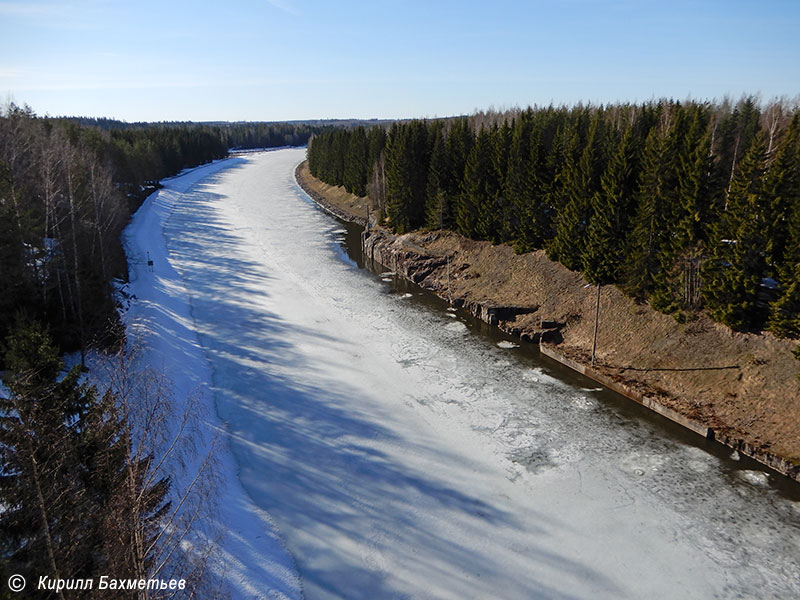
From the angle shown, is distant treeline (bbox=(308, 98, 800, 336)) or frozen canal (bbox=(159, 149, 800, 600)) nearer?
frozen canal (bbox=(159, 149, 800, 600))

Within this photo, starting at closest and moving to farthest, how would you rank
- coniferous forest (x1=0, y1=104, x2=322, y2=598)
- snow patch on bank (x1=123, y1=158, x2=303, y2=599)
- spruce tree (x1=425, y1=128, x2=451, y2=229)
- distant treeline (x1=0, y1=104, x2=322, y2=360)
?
coniferous forest (x1=0, y1=104, x2=322, y2=598) → snow patch on bank (x1=123, y1=158, x2=303, y2=599) → distant treeline (x1=0, y1=104, x2=322, y2=360) → spruce tree (x1=425, y1=128, x2=451, y2=229)

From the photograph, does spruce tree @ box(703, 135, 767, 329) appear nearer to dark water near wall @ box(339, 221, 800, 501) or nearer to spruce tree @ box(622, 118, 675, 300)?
spruce tree @ box(622, 118, 675, 300)

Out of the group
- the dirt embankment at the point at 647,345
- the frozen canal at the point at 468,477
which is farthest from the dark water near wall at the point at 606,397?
the dirt embankment at the point at 647,345

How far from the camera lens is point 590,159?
35.5 meters

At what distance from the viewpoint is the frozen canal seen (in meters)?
16.0

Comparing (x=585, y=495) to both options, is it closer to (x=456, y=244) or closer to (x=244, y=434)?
(x=244, y=434)

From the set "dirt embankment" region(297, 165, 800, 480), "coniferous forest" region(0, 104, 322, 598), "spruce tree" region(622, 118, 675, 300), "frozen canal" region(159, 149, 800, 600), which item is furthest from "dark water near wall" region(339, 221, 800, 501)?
"coniferous forest" region(0, 104, 322, 598)

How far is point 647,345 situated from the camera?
29297 mm

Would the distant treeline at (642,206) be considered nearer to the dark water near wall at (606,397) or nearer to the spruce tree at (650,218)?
the spruce tree at (650,218)

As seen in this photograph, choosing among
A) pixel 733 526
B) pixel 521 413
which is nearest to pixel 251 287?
pixel 521 413

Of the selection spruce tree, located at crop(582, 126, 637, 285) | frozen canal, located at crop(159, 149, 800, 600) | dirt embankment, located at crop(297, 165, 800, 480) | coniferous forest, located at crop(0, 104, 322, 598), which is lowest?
frozen canal, located at crop(159, 149, 800, 600)

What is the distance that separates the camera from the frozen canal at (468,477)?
1598 centimetres

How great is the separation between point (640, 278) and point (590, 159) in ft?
32.6

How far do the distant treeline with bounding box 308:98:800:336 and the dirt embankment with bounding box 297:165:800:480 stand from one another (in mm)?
1296
